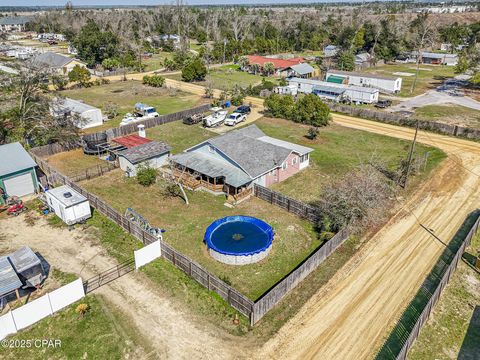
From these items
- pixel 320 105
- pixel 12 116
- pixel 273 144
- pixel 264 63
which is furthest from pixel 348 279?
pixel 264 63

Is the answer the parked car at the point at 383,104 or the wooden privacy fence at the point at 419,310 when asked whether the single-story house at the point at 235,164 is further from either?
the parked car at the point at 383,104

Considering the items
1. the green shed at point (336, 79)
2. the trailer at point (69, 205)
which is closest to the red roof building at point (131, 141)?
the trailer at point (69, 205)

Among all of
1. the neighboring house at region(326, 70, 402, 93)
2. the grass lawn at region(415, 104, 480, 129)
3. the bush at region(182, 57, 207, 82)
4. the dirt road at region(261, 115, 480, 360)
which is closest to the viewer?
the dirt road at region(261, 115, 480, 360)

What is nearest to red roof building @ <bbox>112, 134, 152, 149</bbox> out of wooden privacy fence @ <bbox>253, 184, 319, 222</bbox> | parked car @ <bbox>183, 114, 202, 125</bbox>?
parked car @ <bbox>183, 114, 202, 125</bbox>

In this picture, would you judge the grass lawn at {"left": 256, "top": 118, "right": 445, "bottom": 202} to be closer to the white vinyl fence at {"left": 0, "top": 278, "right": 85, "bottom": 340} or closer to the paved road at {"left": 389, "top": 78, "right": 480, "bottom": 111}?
the paved road at {"left": 389, "top": 78, "right": 480, "bottom": 111}

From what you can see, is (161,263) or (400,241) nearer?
(161,263)

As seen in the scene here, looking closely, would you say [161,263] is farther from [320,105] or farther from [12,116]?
[320,105]

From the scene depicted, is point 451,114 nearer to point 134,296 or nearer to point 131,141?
point 131,141
